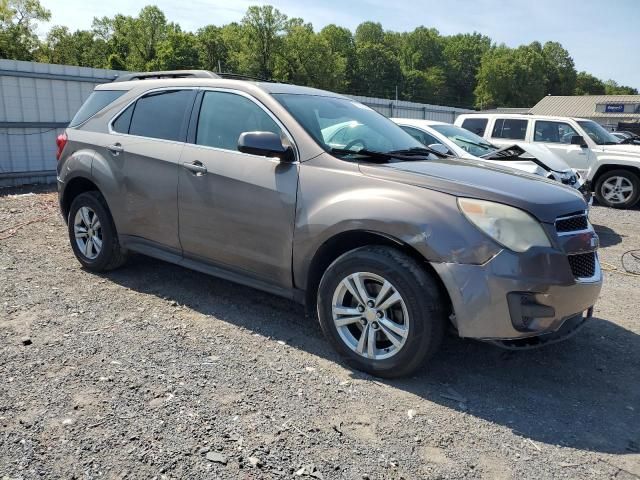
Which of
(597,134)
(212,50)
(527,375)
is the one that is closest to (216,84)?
(527,375)

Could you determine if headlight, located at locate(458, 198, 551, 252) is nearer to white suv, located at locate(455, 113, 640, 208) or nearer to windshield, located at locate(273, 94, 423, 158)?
windshield, located at locate(273, 94, 423, 158)

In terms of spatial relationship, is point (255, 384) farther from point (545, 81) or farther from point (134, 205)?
point (545, 81)

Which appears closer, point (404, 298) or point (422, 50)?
point (404, 298)

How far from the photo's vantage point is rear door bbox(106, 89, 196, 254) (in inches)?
168

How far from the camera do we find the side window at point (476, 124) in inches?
444

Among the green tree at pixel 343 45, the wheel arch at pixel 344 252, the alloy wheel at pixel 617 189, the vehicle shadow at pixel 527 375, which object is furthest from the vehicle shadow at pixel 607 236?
the green tree at pixel 343 45

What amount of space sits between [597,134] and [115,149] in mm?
10048

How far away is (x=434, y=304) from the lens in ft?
10.1

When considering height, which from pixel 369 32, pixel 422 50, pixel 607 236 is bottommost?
pixel 607 236

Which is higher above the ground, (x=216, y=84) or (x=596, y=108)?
(x=596, y=108)

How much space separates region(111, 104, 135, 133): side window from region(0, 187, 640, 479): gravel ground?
146 centimetres

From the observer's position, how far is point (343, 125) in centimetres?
409

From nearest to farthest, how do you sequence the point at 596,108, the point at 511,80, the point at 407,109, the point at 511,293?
the point at 511,293, the point at 407,109, the point at 596,108, the point at 511,80

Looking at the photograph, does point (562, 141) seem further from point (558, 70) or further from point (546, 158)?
point (558, 70)
